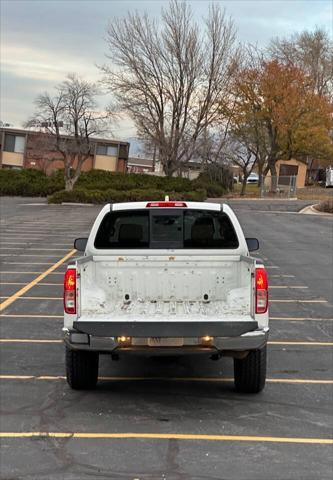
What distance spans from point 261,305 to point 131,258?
49.7 inches

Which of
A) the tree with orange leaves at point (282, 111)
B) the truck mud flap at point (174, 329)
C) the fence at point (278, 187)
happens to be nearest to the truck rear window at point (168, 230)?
the truck mud flap at point (174, 329)

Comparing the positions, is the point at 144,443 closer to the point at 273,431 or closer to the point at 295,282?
the point at 273,431

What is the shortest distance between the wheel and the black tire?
1349 mm

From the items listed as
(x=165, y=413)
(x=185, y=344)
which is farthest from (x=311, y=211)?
(x=185, y=344)

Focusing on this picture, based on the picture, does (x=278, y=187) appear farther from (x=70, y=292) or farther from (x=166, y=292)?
(x=70, y=292)

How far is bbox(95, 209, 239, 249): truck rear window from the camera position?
564 centimetres

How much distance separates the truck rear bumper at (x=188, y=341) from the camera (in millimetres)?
4594

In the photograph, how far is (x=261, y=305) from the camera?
4.85m

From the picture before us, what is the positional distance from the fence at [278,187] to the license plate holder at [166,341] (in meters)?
43.5

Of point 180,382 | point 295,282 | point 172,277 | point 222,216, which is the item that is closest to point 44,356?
point 180,382

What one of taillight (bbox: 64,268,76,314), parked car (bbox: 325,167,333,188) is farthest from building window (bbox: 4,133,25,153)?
taillight (bbox: 64,268,76,314)

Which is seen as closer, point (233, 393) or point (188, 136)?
point (233, 393)

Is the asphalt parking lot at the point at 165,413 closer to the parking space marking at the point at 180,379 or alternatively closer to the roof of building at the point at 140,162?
the parking space marking at the point at 180,379

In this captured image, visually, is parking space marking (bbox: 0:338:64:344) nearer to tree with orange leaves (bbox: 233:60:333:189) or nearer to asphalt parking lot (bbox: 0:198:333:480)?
asphalt parking lot (bbox: 0:198:333:480)
